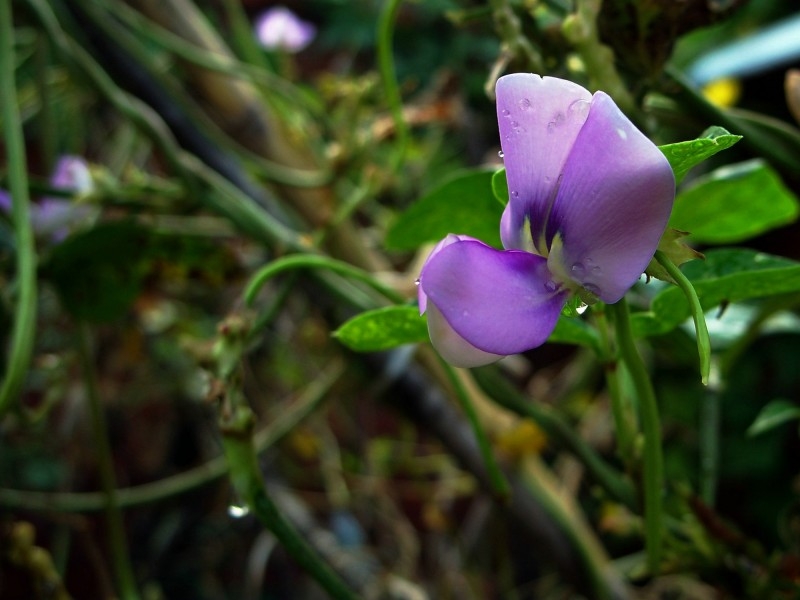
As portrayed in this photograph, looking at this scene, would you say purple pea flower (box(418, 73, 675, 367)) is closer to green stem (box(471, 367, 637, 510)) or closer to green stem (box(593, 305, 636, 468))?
green stem (box(593, 305, 636, 468))

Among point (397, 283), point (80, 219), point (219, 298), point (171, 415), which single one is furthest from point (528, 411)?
point (171, 415)

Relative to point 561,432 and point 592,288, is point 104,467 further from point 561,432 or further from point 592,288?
point 592,288

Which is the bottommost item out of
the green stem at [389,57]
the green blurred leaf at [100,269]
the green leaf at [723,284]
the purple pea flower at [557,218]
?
the green leaf at [723,284]

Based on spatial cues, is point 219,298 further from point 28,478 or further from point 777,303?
point 777,303

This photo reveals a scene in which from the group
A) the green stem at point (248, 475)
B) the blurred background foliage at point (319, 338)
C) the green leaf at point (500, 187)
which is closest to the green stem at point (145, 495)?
the blurred background foliage at point (319, 338)

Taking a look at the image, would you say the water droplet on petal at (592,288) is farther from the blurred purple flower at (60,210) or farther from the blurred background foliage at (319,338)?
the blurred purple flower at (60,210)
